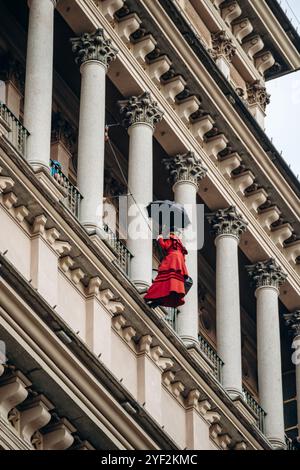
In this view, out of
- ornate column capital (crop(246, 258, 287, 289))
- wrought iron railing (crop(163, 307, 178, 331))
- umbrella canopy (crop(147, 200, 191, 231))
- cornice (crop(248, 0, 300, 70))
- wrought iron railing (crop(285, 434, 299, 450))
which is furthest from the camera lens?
cornice (crop(248, 0, 300, 70))

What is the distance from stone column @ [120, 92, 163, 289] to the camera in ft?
161

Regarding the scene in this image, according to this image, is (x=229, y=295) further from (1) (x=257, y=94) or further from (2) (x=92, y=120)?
(1) (x=257, y=94)

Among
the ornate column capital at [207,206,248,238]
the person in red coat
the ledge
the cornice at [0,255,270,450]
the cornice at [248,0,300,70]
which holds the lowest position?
the cornice at [0,255,270,450]

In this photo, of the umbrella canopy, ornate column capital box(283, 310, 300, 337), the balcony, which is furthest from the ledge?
the balcony

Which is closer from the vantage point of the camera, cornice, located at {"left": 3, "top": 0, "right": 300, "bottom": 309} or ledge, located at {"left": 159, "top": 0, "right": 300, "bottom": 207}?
cornice, located at {"left": 3, "top": 0, "right": 300, "bottom": 309}

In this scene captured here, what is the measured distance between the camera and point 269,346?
180 ft

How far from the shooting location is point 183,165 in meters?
52.8

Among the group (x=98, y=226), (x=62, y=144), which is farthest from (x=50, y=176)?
(x=62, y=144)

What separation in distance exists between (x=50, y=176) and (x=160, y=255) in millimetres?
7366

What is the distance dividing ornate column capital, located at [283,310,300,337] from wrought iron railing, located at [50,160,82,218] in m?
10.6

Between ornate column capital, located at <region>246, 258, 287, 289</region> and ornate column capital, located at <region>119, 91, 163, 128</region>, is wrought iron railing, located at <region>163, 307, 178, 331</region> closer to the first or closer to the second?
ornate column capital, located at <region>119, 91, 163, 128</region>

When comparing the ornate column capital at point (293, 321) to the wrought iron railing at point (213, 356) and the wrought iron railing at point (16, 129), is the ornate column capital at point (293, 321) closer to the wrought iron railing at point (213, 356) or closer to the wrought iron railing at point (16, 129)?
the wrought iron railing at point (213, 356)

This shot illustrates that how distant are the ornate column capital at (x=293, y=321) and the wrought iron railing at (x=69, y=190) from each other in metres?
10.6

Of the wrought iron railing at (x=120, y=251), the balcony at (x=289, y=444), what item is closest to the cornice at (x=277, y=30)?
the balcony at (x=289, y=444)
